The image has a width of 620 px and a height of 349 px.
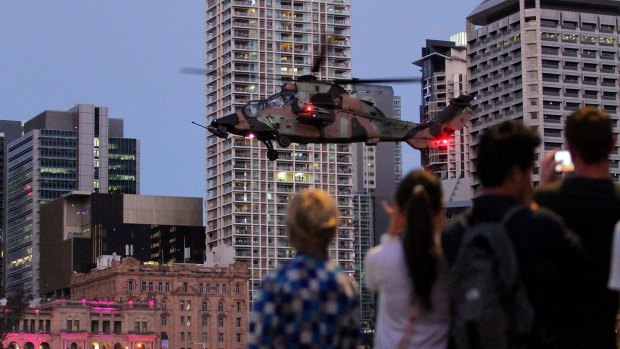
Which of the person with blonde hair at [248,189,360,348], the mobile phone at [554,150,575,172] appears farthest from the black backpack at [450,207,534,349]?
the mobile phone at [554,150,575,172]

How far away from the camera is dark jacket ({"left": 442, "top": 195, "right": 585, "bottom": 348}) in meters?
12.8

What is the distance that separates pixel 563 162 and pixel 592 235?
0.97 metres

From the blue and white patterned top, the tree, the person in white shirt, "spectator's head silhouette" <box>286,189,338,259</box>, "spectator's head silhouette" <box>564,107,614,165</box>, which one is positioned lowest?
the tree

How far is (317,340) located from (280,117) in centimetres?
5981

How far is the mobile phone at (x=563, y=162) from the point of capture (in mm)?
14086

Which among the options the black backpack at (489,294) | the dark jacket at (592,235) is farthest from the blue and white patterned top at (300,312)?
the dark jacket at (592,235)

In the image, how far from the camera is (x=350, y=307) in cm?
1352

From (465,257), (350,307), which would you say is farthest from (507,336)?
(350,307)

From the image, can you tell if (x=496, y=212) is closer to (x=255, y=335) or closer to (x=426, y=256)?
(x=426, y=256)

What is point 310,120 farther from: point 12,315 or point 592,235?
point 12,315

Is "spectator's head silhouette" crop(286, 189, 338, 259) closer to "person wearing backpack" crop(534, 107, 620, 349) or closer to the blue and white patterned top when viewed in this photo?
the blue and white patterned top

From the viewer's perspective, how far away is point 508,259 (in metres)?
12.6

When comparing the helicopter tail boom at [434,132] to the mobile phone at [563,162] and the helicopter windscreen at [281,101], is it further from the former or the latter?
the mobile phone at [563,162]

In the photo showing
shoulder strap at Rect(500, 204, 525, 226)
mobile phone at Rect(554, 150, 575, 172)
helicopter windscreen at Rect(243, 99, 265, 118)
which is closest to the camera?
shoulder strap at Rect(500, 204, 525, 226)
